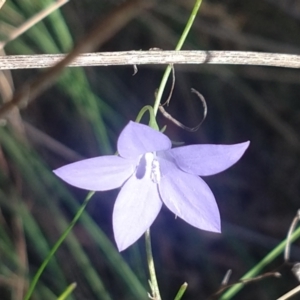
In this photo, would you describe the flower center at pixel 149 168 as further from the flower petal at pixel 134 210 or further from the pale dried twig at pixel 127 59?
the pale dried twig at pixel 127 59

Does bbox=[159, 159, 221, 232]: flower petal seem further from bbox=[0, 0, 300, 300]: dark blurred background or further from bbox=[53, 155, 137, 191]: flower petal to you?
bbox=[0, 0, 300, 300]: dark blurred background

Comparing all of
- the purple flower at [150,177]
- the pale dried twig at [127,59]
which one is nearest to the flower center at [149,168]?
the purple flower at [150,177]

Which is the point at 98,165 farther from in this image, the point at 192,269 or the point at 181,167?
the point at 192,269

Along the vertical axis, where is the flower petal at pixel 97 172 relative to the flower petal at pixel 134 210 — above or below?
above

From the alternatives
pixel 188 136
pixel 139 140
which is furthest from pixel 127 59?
pixel 188 136

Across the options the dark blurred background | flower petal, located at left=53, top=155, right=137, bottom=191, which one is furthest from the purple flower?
the dark blurred background

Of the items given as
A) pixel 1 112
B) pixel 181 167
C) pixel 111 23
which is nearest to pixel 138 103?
pixel 181 167
